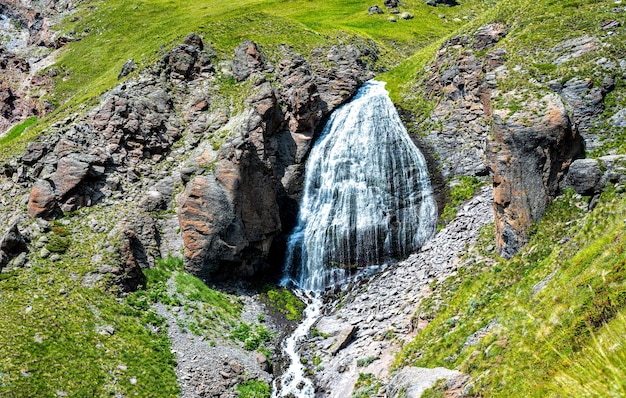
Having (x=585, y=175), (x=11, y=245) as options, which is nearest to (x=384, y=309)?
(x=585, y=175)

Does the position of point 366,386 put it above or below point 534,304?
below

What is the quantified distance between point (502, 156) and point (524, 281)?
940 cm

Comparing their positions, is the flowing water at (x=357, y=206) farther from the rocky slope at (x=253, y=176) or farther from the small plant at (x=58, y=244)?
the small plant at (x=58, y=244)

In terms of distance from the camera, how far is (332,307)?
3453cm

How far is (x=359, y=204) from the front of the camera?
133ft

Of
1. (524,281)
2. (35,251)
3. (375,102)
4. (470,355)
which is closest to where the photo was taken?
(470,355)

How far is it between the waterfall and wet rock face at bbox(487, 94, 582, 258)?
11.9 metres

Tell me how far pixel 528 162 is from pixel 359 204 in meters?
17.6

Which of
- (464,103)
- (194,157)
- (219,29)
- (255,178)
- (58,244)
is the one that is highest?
(219,29)

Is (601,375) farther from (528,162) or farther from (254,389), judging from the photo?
(254,389)

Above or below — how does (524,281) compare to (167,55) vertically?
below

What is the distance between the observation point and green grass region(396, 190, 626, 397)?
9889 mm

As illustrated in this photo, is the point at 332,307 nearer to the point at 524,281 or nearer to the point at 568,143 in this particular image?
the point at 524,281

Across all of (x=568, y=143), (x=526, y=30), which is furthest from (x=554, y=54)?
(x=568, y=143)
